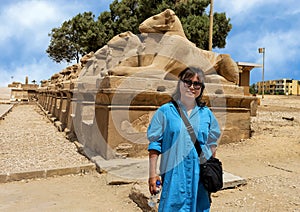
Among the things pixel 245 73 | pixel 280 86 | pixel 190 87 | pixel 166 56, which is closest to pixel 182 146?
→ pixel 190 87

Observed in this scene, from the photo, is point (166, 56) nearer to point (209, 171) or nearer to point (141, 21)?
point (209, 171)

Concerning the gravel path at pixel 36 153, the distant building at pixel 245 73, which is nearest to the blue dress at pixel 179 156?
the gravel path at pixel 36 153

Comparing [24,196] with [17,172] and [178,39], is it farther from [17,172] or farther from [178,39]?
[178,39]

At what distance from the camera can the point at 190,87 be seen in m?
1.84

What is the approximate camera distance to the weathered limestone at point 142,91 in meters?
4.38

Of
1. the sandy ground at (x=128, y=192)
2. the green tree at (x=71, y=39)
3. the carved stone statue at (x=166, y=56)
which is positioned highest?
the green tree at (x=71, y=39)

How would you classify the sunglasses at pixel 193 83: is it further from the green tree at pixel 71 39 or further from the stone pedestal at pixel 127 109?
the green tree at pixel 71 39

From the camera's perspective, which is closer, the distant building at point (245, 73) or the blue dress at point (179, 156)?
the blue dress at point (179, 156)

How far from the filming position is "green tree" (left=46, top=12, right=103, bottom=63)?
19.8m

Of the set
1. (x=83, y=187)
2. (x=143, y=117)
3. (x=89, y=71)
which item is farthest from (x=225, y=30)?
(x=83, y=187)

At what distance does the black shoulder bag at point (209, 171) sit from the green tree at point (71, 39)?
18648 mm

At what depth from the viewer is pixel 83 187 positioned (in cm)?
348

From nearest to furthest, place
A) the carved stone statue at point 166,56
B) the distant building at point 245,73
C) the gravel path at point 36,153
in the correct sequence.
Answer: the gravel path at point 36,153, the carved stone statue at point 166,56, the distant building at point 245,73

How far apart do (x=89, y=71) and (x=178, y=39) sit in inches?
149
